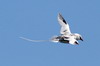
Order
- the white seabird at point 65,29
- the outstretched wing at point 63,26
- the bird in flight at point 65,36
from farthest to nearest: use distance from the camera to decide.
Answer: the outstretched wing at point 63,26 → the white seabird at point 65,29 → the bird in flight at point 65,36

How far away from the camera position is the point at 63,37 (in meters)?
31.1

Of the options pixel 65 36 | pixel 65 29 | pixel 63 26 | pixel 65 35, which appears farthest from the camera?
pixel 63 26

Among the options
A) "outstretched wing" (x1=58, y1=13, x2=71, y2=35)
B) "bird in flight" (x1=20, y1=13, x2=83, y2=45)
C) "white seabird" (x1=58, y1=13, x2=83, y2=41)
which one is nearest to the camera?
"bird in flight" (x1=20, y1=13, x2=83, y2=45)

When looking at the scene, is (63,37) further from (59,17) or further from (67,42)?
(59,17)

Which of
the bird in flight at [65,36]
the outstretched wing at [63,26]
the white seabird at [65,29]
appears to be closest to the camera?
the bird in flight at [65,36]

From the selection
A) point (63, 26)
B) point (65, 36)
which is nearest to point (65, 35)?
point (65, 36)

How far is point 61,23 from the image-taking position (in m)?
33.5

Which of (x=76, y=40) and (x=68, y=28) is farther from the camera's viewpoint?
(x=68, y=28)

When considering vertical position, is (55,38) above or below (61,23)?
below

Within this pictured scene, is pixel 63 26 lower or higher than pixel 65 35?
higher

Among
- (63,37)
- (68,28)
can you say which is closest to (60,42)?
(63,37)

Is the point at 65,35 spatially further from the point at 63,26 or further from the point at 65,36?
the point at 63,26

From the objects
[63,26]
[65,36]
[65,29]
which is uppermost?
[63,26]

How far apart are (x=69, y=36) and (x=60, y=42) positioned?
86cm
